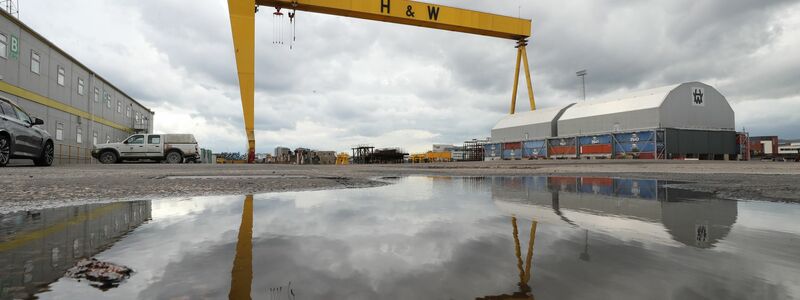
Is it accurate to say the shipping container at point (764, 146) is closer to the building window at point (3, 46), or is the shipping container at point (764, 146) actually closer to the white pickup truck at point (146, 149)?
the white pickup truck at point (146, 149)

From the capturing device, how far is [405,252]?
1.58 m

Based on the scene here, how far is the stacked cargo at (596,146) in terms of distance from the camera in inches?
1155

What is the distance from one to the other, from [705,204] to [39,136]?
45.7ft

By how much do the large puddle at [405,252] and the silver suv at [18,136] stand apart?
28.6 feet

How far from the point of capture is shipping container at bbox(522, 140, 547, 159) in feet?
115

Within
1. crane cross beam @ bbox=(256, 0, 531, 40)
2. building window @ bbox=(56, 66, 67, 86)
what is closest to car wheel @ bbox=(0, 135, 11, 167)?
building window @ bbox=(56, 66, 67, 86)

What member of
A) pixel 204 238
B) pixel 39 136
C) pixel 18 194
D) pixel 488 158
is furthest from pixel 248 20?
A: pixel 488 158

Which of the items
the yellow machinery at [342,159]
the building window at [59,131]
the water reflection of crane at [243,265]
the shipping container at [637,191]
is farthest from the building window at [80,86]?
the shipping container at [637,191]

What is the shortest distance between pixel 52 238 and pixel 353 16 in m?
26.7

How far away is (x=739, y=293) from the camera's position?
110 centimetres

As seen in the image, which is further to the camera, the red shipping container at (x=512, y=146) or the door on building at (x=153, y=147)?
the red shipping container at (x=512, y=146)

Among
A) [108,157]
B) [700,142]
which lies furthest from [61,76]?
[700,142]

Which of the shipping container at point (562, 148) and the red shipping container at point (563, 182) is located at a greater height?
the shipping container at point (562, 148)

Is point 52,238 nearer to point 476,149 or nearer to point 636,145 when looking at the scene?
point 636,145
